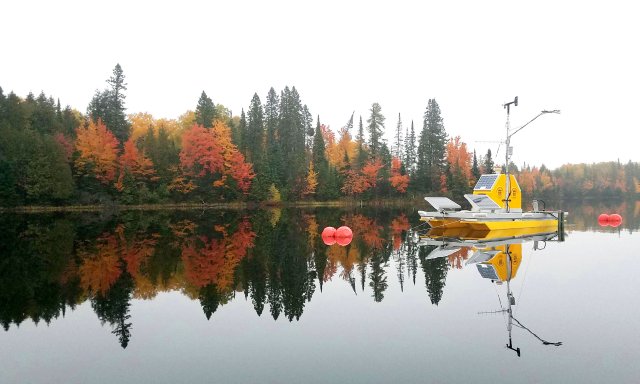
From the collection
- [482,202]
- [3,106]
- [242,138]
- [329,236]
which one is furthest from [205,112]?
[482,202]

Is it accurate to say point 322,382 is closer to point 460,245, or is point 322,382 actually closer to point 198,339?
point 198,339

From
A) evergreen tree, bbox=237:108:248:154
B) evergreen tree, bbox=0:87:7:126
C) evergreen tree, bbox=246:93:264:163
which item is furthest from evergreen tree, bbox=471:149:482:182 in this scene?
evergreen tree, bbox=0:87:7:126

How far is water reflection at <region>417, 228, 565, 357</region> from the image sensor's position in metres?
10.4

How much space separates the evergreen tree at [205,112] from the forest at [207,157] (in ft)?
0.49

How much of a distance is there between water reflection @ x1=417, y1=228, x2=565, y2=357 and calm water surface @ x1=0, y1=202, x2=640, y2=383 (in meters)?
0.20

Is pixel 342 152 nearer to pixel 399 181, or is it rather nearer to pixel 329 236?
pixel 399 181

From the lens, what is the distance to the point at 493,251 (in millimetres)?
18266

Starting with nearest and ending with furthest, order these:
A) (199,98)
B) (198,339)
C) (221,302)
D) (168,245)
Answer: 1. (198,339)
2. (221,302)
3. (168,245)
4. (199,98)

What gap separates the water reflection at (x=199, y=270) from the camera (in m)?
10.9

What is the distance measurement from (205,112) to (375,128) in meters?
31.2

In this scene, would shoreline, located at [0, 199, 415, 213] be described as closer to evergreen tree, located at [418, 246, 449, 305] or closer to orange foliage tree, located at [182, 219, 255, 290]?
orange foliage tree, located at [182, 219, 255, 290]

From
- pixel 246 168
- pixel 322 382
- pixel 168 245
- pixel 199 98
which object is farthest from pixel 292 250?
pixel 199 98

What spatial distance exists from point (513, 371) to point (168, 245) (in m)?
16.6

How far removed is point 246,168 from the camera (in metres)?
60.3
